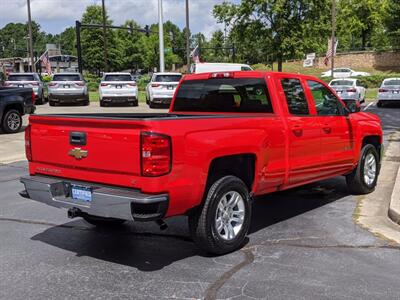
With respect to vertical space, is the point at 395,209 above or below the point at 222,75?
below

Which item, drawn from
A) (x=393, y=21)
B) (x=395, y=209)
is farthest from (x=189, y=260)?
(x=393, y=21)

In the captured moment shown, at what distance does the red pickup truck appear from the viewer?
4496 mm

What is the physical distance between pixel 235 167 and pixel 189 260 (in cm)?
105

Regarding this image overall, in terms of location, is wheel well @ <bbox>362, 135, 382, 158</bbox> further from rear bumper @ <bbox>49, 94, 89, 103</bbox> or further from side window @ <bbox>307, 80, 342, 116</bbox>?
rear bumper @ <bbox>49, 94, 89, 103</bbox>

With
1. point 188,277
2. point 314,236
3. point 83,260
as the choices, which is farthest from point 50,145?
point 314,236

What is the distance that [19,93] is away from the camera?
624 inches

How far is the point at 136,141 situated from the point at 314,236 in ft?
8.23

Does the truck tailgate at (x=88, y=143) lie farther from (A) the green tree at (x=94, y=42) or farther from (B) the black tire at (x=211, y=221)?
(A) the green tree at (x=94, y=42)

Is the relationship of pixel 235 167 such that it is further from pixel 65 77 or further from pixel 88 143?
pixel 65 77

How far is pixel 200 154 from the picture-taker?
477cm

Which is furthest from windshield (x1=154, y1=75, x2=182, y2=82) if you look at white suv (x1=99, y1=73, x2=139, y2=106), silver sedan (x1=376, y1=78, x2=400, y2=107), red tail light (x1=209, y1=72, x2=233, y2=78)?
red tail light (x1=209, y1=72, x2=233, y2=78)

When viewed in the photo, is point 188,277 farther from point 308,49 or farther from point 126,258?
point 308,49

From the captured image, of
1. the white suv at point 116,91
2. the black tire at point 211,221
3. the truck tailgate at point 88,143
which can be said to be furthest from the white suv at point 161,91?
the black tire at point 211,221

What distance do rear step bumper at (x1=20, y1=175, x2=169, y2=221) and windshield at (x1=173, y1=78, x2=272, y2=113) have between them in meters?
2.17
